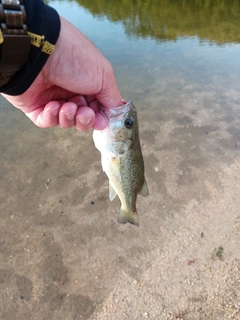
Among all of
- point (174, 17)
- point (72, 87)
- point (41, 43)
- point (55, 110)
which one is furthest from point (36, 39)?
point (174, 17)

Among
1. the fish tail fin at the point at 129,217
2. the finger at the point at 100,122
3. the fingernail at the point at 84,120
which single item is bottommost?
the fish tail fin at the point at 129,217

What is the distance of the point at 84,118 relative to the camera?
172 centimetres

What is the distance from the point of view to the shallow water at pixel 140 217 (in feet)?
9.48

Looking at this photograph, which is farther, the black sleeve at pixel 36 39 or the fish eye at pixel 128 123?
the fish eye at pixel 128 123

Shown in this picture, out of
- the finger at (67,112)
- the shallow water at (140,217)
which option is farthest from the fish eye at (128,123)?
the shallow water at (140,217)

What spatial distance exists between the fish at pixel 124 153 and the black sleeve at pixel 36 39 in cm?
56

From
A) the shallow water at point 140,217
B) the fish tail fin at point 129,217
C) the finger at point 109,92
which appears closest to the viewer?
the finger at point 109,92

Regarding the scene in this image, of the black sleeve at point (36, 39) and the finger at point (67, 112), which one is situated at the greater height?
the black sleeve at point (36, 39)

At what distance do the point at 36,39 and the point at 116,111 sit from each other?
678 millimetres

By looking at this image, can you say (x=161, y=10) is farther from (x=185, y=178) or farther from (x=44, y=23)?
(x=44, y=23)

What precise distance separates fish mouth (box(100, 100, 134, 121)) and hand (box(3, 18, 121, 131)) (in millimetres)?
26

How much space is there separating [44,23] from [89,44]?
1.06 feet

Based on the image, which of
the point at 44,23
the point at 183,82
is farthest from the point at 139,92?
the point at 44,23

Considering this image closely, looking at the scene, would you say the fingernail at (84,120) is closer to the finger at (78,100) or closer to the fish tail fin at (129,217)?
the finger at (78,100)
